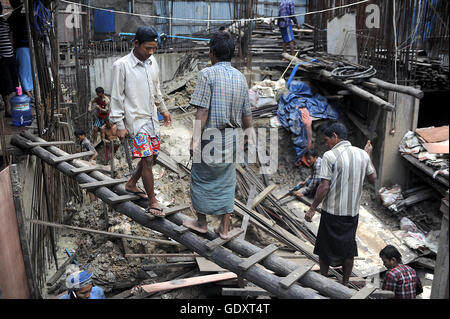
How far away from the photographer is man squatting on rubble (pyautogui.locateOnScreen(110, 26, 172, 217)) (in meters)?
3.52

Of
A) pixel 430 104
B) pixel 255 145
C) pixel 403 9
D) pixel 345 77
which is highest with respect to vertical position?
pixel 403 9

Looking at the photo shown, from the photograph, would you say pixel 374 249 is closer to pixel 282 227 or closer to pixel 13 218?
pixel 282 227

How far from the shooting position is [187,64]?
11.9 meters

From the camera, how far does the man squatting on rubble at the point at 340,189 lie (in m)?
3.88

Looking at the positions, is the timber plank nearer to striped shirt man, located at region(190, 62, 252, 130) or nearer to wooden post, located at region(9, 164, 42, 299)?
wooden post, located at region(9, 164, 42, 299)

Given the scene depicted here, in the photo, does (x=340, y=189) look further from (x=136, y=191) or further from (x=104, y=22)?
(x=104, y=22)

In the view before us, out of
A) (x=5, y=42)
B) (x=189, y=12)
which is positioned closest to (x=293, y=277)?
(x=5, y=42)

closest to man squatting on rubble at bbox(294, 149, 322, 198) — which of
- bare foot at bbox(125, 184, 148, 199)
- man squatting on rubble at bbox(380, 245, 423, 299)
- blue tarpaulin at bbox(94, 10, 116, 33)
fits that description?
man squatting on rubble at bbox(380, 245, 423, 299)

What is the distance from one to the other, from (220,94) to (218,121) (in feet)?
0.71

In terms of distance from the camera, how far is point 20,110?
17.2 feet

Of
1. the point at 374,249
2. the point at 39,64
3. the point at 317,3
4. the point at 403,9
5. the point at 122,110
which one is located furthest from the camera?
the point at 317,3

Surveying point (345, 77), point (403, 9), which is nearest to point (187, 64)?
point (345, 77)

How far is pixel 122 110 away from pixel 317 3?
9701 millimetres

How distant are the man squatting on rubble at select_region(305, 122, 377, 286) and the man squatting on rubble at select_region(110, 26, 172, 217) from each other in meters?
1.62
